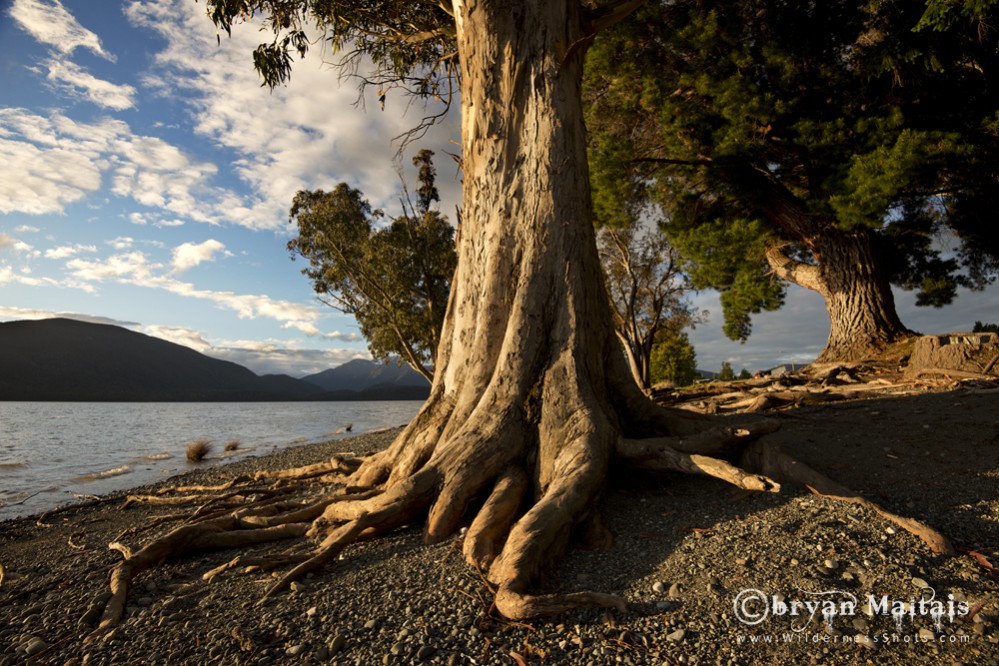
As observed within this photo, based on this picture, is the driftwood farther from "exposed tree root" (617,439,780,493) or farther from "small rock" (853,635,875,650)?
"small rock" (853,635,875,650)

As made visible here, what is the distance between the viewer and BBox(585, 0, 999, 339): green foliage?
11.5 metres

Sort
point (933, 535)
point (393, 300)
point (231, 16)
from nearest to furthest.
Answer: point (933, 535)
point (231, 16)
point (393, 300)

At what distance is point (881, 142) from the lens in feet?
38.0

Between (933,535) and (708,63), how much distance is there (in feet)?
44.6

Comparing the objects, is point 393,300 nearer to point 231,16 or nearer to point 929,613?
point 231,16

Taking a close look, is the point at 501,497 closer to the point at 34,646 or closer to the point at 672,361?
the point at 34,646

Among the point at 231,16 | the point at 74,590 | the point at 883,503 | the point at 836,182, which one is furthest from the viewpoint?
the point at 836,182

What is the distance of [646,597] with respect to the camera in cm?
A: 288

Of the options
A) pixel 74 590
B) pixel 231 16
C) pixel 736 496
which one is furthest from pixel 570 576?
pixel 231 16

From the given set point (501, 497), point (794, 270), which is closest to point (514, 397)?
point (501, 497)

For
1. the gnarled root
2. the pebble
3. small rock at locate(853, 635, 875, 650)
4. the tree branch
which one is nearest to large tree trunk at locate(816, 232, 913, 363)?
the tree branch

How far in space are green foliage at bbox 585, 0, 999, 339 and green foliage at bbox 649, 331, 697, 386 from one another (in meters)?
20.6

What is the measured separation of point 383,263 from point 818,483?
19911mm

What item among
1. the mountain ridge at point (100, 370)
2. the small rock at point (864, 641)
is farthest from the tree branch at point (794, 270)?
the mountain ridge at point (100, 370)
